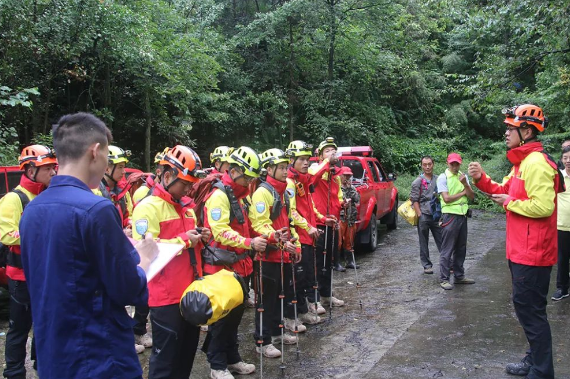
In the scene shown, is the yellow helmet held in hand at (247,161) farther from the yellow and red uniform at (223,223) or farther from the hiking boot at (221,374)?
the hiking boot at (221,374)

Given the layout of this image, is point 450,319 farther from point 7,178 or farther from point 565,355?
point 7,178

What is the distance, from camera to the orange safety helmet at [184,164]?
398 cm

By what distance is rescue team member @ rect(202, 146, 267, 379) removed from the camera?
4.80 meters

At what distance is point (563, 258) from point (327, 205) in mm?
3505

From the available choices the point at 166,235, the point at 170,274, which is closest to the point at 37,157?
the point at 166,235

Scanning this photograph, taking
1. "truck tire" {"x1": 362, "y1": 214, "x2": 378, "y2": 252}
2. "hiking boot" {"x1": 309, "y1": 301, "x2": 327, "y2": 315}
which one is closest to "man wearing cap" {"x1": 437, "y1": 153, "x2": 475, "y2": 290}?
"hiking boot" {"x1": 309, "y1": 301, "x2": 327, "y2": 315}

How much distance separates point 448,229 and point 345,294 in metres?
2.05

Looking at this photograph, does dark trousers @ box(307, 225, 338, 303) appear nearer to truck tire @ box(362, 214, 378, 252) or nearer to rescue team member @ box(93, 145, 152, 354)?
rescue team member @ box(93, 145, 152, 354)

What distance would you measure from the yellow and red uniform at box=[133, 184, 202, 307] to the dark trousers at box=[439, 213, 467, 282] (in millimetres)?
5602

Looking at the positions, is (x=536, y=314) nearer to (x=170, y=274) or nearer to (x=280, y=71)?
(x=170, y=274)

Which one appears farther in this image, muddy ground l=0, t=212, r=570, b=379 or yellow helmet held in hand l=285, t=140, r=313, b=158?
yellow helmet held in hand l=285, t=140, r=313, b=158

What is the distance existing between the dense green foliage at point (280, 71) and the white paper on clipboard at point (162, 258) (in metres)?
6.22

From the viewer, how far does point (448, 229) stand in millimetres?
8586

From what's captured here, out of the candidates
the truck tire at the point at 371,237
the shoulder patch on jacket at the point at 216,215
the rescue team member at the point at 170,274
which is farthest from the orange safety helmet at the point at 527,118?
the truck tire at the point at 371,237
